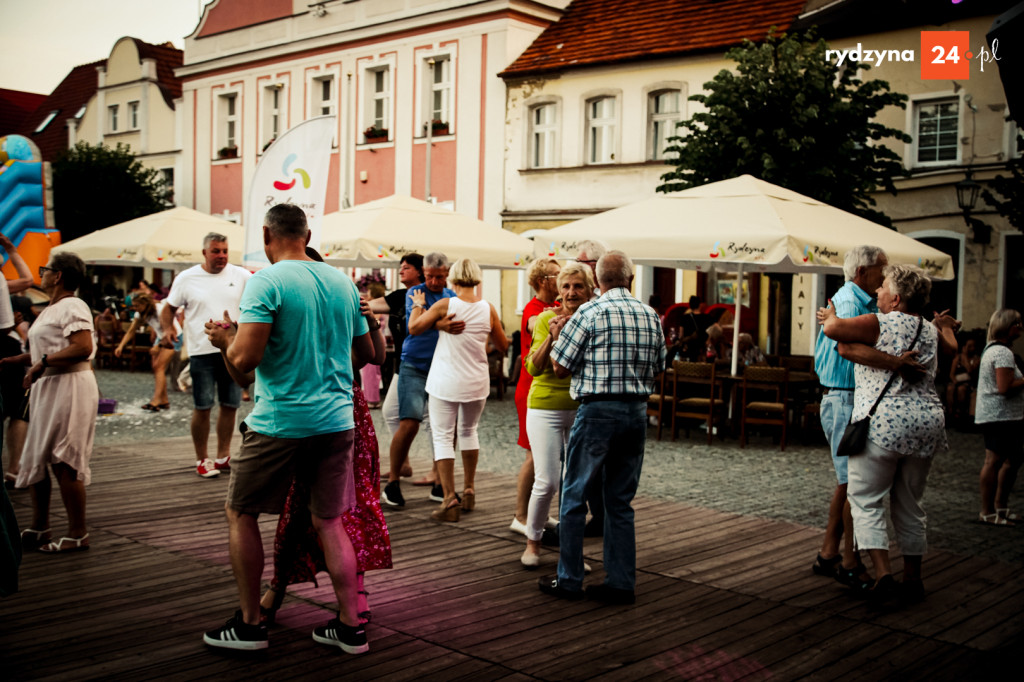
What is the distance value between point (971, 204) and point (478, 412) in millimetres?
14051

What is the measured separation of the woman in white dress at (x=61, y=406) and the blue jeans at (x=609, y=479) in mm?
3000

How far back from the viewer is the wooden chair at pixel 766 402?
468 inches

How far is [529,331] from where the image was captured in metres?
7.10

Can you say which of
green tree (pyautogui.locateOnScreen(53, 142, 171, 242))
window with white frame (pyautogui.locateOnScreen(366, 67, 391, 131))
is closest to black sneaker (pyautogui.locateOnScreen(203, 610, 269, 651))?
window with white frame (pyautogui.locateOnScreen(366, 67, 391, 131))

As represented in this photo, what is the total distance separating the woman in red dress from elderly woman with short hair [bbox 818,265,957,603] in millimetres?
1867

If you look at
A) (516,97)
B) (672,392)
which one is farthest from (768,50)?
(516,97)

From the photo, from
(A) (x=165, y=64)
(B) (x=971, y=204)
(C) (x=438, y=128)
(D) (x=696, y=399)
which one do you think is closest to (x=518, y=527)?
(D) (x=696, y=399)

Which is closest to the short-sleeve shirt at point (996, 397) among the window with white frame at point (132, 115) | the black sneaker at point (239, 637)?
the black sneaker at point (239, 637)

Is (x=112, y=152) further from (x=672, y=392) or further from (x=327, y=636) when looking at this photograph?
(x=327, y=636)

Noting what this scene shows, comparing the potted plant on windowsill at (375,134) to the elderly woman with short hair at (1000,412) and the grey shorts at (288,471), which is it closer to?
the elderly woman with short hair at (1000,412)

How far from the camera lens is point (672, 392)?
13.1 metres

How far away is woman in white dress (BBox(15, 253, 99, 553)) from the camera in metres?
6.43

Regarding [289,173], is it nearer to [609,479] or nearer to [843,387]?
[609,479]

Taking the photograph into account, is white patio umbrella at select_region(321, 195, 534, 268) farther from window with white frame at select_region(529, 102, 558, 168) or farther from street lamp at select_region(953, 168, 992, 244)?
window with white frame at select_region(529, 102, 558, 168)
